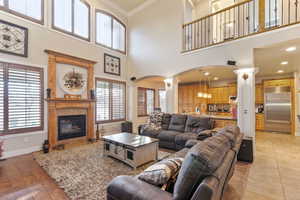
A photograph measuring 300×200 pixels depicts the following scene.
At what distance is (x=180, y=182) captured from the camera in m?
1.17

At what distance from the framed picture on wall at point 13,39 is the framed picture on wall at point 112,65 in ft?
8.45

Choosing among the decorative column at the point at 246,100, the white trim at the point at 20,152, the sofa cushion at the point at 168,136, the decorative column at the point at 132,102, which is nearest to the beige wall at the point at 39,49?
the white trim at the point at 20,152

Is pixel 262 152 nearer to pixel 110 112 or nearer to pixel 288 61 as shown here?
pixel 288 61

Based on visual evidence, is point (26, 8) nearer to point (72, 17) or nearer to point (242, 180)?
point (72, 17)

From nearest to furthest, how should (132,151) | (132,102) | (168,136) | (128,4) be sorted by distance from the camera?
(132,151) → (168,136) → (128,4) → (132,102)

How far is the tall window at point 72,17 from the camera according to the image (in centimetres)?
470

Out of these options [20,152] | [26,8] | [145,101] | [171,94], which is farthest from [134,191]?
[145,101]

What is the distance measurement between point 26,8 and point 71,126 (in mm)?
3623

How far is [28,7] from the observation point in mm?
4145

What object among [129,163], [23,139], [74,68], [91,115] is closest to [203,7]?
[74,68]

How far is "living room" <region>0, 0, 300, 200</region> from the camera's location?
2.13m

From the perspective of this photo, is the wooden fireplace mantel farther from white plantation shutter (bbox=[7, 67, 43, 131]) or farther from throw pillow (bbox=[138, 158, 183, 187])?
throw pillow (bbox=[138, 158, 183, 187])

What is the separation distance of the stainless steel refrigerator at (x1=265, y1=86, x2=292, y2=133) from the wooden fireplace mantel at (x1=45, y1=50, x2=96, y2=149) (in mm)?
7735

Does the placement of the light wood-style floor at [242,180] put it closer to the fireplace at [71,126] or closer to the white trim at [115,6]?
the fireplace at [71,126]
